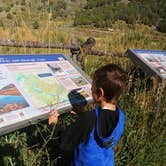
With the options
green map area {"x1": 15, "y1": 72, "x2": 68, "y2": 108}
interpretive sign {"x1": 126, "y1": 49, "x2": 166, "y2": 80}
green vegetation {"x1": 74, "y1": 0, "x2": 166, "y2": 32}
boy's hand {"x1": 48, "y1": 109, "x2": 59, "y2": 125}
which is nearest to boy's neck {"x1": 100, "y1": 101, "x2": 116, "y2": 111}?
boy's hand {"x1": 48, "y1": 109, "x2": 59, "y2": 125}

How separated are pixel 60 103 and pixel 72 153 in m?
0.46

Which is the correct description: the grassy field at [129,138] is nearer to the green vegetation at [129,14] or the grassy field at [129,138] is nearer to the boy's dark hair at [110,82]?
the boy's dark hair at [110,82]

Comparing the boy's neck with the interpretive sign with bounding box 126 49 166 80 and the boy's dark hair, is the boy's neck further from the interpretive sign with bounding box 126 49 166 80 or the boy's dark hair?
the interpretive sign with bounding box 126 49 166 80

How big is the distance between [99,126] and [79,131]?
13 centimetres

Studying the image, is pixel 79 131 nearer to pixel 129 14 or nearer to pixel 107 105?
pixel 107 105

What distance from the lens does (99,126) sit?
2719 mm

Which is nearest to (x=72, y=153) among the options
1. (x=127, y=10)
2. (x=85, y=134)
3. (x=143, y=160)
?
(x=85, y=134)

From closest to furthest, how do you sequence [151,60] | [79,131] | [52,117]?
[79,131] → [52,117] → [151,60]

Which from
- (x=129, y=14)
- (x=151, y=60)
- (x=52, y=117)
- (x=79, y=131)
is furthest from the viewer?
(x=129, y=14)

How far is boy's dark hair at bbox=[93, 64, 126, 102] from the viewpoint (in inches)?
110

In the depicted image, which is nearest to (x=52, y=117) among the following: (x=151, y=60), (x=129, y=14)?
(x=151, y=60)

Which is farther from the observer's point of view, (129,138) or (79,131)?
(129,138)

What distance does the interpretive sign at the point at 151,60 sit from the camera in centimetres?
464

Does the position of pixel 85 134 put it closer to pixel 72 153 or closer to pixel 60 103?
pixel 72 153
